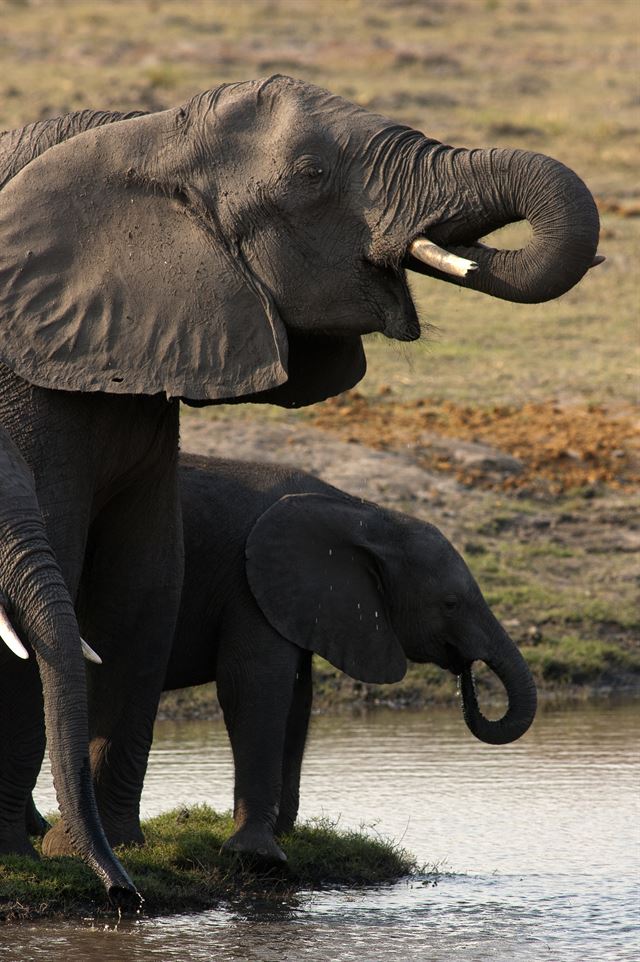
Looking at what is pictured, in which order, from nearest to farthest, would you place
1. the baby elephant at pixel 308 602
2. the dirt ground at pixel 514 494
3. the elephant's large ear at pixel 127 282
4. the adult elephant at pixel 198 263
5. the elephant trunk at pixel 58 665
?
the elephant trunk at pixel 58 665 < the adult elephant at pixel 198 263 < the elephant's large ear at pixel 127 282 < the baby elephant at pixel 308 602 < the dirt ground at pixel 514 494

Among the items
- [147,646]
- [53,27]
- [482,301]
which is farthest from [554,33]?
[147,646]

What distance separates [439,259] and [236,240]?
2.50 feet

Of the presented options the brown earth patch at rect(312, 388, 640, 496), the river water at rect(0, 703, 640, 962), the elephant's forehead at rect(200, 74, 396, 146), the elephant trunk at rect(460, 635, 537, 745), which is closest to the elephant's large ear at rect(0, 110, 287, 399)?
the elephant's forehead at rect(200, 74, 396, 146)

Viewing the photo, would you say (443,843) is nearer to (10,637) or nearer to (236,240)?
(236,240)

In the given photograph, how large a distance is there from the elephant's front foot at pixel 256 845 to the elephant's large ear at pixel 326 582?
2.37ft

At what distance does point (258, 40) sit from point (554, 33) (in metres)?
6.79

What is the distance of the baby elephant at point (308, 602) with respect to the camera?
734 centimetres

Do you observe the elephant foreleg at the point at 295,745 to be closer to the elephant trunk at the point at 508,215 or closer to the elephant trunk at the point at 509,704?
the elephant trunk at the point at 509,704

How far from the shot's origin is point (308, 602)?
7395mm

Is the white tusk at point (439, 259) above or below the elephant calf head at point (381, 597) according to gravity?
above

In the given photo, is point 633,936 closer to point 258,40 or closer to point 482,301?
point 482,301

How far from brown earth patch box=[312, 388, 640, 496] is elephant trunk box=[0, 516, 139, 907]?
7.56 metres

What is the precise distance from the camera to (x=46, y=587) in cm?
541

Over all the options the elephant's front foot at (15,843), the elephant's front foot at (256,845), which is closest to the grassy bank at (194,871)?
the elephant's front foot at (256,845)
